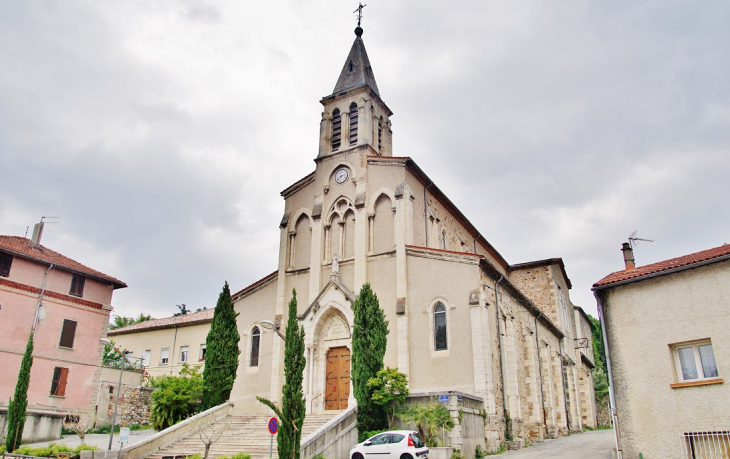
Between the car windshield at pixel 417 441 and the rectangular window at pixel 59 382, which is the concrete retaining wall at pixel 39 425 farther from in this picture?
the car windshield at pixel 417 441

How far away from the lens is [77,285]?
108ft

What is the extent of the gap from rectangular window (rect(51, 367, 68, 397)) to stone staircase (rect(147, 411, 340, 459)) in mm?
11379

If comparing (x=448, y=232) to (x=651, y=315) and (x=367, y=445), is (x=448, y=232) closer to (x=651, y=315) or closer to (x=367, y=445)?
(x=367, y=445)

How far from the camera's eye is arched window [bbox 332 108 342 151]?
3080 centimetres

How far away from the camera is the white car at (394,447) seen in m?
17.2

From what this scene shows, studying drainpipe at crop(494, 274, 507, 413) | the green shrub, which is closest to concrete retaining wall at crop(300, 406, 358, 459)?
drainpipe at crop(494, 274, 507, 413)

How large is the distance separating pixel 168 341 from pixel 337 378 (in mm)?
21227

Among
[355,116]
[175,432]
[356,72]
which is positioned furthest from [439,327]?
[356,72]

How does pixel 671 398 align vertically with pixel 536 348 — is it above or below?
below

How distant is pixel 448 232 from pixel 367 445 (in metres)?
15.5

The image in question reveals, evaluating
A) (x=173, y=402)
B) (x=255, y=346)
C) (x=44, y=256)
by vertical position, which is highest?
(x=44, y=256)

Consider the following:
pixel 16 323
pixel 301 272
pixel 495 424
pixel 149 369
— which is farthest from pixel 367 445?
pixel 149 369

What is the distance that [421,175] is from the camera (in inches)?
1108

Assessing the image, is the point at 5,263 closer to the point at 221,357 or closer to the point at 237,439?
the point at 221,357
